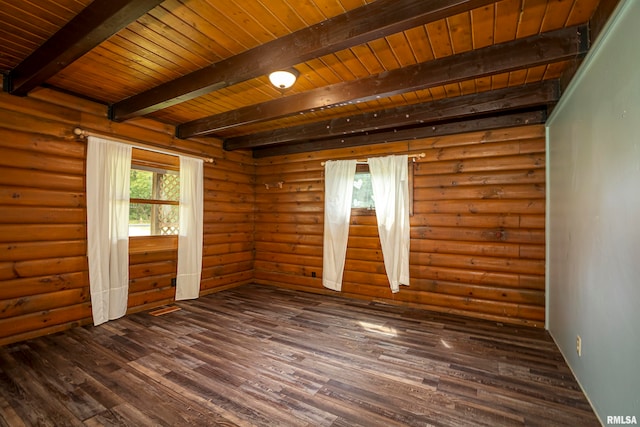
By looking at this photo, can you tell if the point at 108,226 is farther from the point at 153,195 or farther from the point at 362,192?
the point at 362,192

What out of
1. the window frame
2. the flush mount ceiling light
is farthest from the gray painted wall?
the flush mount ceiling light

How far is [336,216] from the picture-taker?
4480 millimetres

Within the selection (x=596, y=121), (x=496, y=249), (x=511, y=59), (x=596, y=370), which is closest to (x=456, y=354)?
(x=596, y=370)

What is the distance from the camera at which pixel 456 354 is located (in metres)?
2.63

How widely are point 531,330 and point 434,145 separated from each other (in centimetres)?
246

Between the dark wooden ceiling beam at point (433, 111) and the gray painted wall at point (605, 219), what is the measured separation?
27 centimetres

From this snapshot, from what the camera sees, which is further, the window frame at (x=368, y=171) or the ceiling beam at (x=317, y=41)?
the window frame at (x=368, y=171)

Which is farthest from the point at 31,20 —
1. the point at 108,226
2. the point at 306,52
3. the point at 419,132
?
the point at 419,132

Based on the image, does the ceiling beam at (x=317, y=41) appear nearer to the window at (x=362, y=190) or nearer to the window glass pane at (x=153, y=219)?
the window glass pane at (x=153, y=219)

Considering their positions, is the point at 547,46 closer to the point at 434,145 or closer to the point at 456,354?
the point at 434,145

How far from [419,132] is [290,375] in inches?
130

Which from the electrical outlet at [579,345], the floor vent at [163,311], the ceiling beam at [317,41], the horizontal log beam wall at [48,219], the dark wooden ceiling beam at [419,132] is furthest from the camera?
the floor vent at [163,311]

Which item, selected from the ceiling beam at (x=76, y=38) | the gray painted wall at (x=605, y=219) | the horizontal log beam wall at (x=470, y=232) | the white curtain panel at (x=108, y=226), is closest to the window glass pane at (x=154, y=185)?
the white curtain panel at (x=108, y=226)

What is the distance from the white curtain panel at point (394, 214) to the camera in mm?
3951
